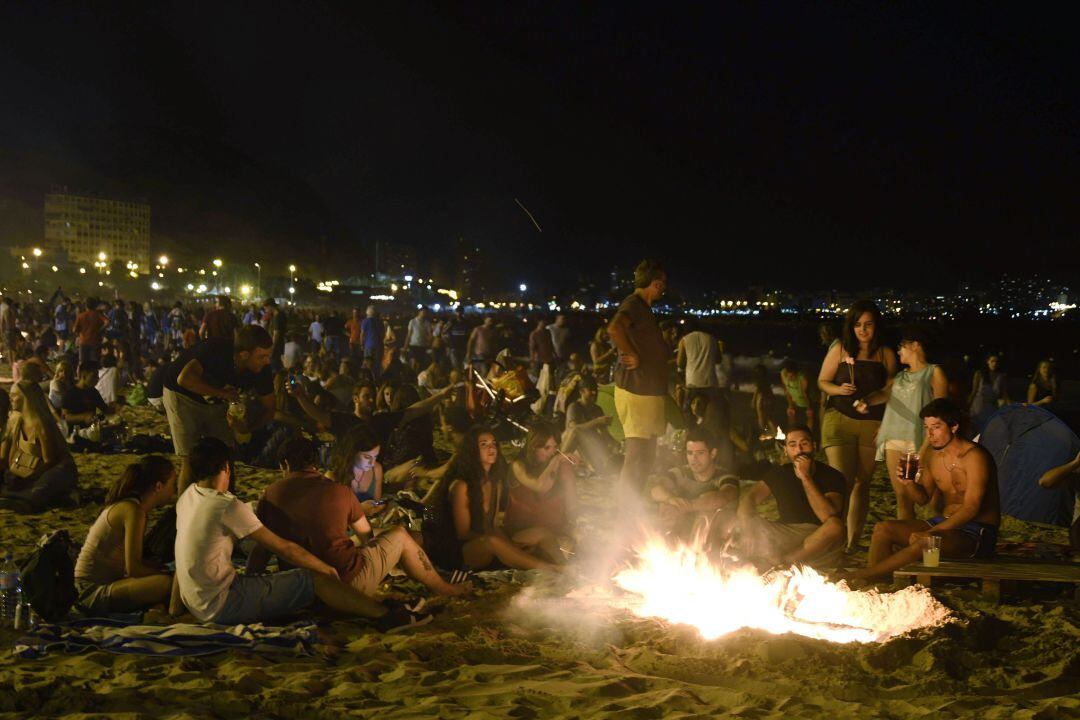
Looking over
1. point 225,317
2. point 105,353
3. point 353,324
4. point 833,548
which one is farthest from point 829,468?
point 353,324

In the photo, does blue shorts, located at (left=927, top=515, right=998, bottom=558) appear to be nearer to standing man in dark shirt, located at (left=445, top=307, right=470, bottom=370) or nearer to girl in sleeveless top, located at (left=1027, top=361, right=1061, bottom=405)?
girl in sleeveless top, located at (left=1027, top=361, right=1061, bottom=405)

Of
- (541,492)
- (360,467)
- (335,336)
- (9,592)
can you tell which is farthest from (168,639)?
(335,336)

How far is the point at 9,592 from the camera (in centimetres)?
491

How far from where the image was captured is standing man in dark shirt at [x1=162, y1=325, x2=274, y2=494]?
686cm

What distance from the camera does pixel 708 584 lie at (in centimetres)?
560

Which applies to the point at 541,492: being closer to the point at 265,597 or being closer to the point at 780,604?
the point at 780,604

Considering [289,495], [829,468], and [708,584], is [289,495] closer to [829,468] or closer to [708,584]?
[708,584]

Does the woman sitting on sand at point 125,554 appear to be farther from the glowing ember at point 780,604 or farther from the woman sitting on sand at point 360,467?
the glowing ember at point 780,604

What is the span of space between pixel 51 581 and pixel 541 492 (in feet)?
10.9

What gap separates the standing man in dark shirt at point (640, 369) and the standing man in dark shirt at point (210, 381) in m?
2.89

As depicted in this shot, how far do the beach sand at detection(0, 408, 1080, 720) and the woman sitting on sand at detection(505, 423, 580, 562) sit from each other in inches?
48.9

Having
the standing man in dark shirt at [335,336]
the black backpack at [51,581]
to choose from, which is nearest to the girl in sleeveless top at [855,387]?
the black backpack at [51,581]

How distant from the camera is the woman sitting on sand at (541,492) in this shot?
21.7 feet

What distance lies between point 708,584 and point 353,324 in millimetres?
16042
